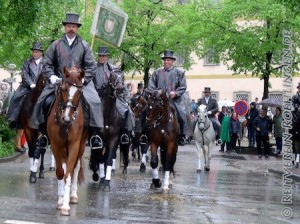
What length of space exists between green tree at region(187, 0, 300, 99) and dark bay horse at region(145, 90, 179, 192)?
2156 cm

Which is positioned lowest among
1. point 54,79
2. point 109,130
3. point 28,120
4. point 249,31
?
point 109,130

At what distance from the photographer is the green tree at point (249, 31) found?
37.5 meters

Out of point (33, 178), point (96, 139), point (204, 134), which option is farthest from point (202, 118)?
point (96, 139)

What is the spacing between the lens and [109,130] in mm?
16219

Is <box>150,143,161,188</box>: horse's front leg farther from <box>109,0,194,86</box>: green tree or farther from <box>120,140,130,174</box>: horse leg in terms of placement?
<box>109,0,194,86</box>: green tree

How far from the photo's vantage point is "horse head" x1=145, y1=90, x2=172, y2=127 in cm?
1569

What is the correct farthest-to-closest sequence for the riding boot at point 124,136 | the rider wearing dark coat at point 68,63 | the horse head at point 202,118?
1. the horse head at point 202,118
2. the riding boot at point 124,136
3. the rider wearing dark coat at point 68,63

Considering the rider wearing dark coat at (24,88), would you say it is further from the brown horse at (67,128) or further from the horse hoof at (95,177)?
the brown horse at (67,128)

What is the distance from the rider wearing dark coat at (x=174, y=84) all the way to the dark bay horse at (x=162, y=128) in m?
0.23

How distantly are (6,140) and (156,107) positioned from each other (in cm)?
1155

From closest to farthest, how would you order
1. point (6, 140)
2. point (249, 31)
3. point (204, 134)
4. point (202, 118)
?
1. point (202, 118)
2. point (204, 134)
3. point (6, 140)
4. point (249, 31)

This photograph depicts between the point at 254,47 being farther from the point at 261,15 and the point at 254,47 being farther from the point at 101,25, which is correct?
the point at 101,25

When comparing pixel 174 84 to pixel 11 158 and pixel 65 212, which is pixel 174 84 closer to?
pixel 65 212

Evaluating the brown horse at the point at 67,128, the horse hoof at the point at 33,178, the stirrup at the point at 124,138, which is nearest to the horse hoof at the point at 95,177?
the stirrup at the point at 124,138
